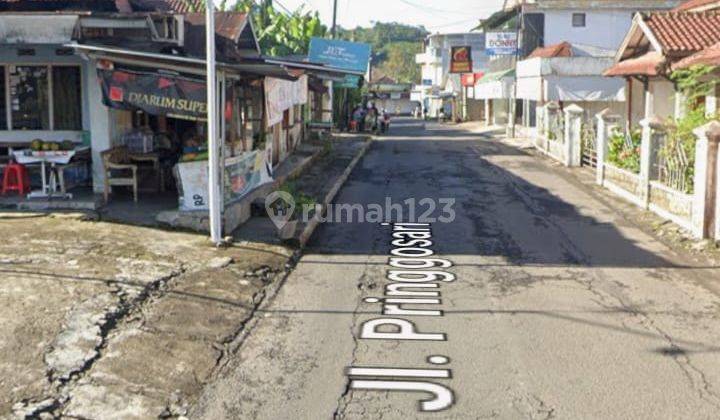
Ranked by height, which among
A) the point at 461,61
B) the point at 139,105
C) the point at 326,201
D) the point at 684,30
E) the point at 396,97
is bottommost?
the point at 326,201

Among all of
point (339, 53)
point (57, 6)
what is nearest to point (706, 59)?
point (57, 6)

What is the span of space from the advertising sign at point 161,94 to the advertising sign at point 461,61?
54523mm

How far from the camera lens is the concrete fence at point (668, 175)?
12719 millimetres

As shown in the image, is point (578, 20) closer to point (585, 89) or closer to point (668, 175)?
point (585, 89)

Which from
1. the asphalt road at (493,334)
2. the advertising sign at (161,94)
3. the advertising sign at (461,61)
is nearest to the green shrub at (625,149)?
the asphalt road at (493,334)

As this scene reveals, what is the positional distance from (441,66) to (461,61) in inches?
1272

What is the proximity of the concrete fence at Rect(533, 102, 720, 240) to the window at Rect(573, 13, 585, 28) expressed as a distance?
2601 cm

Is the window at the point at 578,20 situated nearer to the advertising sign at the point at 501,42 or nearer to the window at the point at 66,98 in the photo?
the advertising sign at the point at 501,42

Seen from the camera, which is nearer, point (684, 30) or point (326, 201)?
point (326, 201)

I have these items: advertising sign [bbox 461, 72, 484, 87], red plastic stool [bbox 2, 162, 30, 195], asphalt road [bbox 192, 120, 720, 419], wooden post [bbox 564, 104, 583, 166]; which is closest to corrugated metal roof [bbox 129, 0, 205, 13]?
red plastic stool [bbox 2, 162, 30, 195]

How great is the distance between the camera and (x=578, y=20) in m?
49.0

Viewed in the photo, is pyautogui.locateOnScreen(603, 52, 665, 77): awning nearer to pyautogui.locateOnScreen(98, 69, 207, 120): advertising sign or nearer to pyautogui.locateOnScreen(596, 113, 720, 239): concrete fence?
pyautogui.locateOnScreen(596, 113, 720, 239): concrete fence

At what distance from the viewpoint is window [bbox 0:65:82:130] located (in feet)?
49.6

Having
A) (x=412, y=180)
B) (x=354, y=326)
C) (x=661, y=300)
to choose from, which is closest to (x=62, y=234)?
(x=354, y=326)
